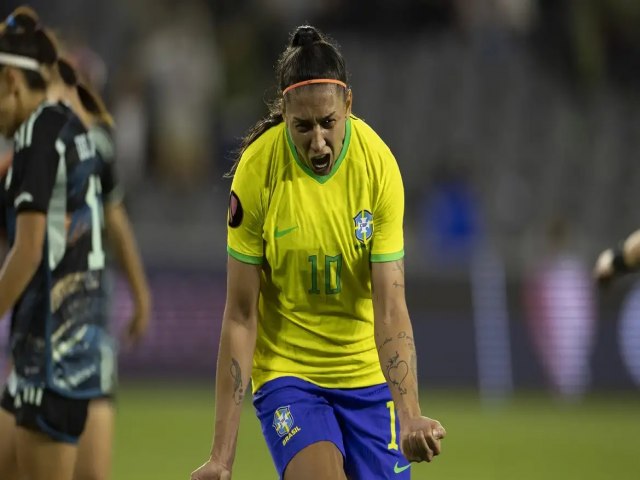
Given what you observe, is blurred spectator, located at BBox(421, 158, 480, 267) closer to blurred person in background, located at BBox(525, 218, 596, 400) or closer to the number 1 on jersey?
blurred person in background, located at BBox(525, 218, 596, 400)

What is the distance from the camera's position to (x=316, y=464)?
5.59 metres

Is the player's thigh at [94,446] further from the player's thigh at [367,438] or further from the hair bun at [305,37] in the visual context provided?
the hair bun at [305,37]

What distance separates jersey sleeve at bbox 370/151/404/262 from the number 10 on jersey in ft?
0.47

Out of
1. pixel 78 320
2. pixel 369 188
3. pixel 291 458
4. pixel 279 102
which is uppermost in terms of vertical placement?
pixel 279 102

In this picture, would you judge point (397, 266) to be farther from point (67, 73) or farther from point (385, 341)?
point (67, 73)

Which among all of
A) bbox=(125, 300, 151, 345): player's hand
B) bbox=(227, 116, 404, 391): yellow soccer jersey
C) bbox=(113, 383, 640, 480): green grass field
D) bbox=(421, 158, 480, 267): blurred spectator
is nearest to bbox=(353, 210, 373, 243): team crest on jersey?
bbox=(227, 116, 404, 391): yellow soccer jersey

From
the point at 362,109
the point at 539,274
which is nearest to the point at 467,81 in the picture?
the point at 362,109

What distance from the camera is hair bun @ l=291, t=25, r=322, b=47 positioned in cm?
556

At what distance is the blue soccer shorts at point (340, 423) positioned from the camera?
572cm

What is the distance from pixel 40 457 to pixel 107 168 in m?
1.44

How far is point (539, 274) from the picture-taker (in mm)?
14641

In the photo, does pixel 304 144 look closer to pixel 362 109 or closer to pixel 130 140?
pixel 130 140

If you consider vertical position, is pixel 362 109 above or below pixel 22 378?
above

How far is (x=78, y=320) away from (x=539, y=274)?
29.9 ft
